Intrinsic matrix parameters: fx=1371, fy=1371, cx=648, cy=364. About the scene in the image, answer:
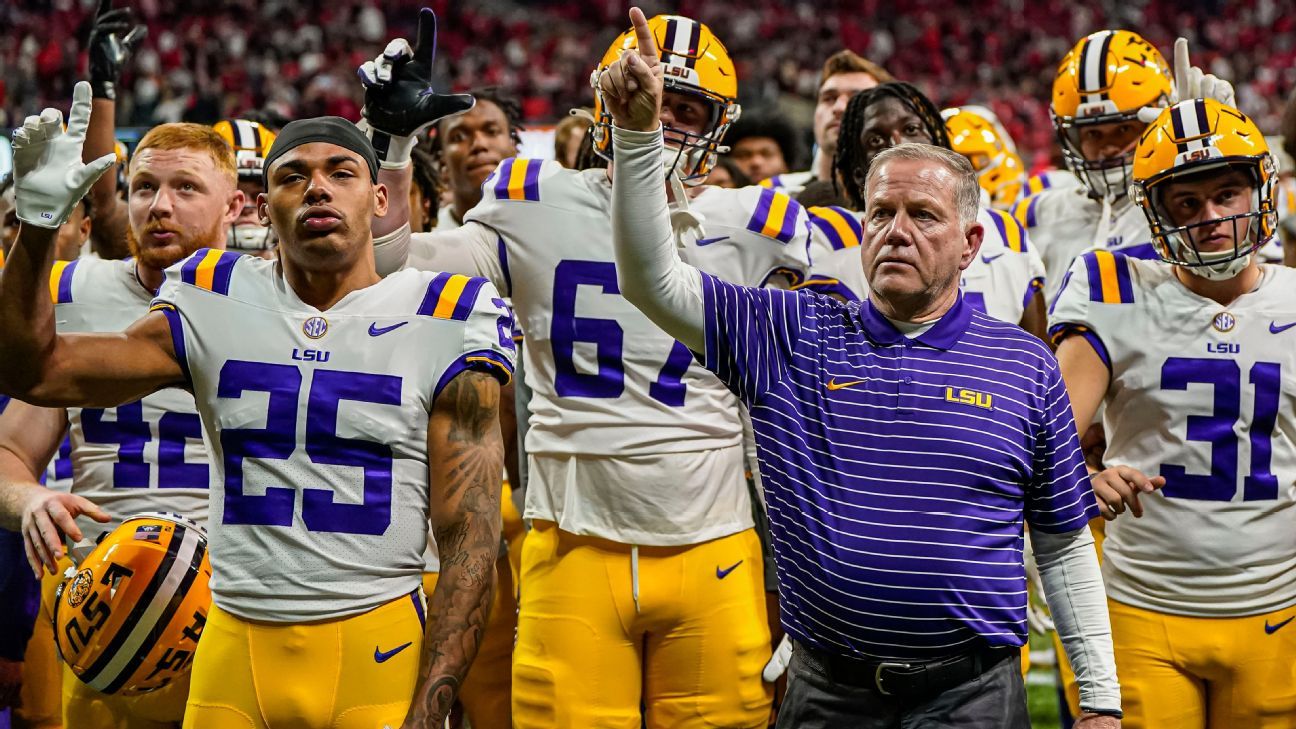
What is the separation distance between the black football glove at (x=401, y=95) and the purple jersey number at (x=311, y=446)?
2.73 ft

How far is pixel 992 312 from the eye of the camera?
13.5ft

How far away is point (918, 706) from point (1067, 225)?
2.90 m

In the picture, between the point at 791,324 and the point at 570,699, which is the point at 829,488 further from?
the point at 570,699

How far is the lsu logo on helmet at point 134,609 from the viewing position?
2.95 m

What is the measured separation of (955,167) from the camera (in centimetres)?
277

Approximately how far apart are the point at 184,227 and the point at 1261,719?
3013 millimetres

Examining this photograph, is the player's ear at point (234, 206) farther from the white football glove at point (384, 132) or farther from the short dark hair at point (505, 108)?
the short dark hair at point (505, 108)

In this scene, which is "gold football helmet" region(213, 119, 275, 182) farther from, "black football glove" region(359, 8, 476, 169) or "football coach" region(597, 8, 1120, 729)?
"football coach" region(597, 8, 1120, 729)

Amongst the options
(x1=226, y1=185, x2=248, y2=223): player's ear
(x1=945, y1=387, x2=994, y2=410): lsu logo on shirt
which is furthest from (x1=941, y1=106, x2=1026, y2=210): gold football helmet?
(x1=945, y1=387, x2=994, y2=410): lsu logo on shirt

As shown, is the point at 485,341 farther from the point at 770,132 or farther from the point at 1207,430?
the point at 770,132

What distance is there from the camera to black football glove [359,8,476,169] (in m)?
3.32

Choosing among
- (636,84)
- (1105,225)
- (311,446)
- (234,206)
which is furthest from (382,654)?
(1105,225)

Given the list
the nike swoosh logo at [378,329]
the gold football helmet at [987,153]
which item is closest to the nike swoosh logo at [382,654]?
the nike swoosh logo at [378,329]

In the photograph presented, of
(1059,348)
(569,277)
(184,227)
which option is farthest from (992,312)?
(184,227)
